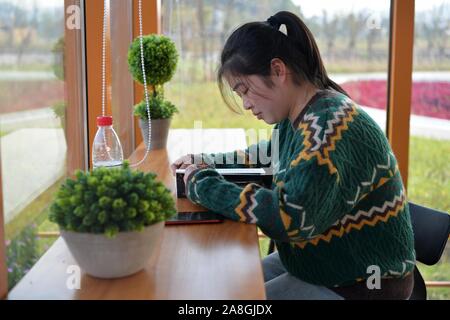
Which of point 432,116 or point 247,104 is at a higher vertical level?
point 247,104

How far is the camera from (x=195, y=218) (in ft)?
4.54

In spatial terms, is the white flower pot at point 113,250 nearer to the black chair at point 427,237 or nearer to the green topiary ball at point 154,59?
the black chair at point 427,237

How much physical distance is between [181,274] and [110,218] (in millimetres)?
185

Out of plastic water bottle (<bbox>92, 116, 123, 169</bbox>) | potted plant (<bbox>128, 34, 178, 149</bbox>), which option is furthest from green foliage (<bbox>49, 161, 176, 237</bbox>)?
potted plant (<bbox>128, 34, 178, 149</bbox>)

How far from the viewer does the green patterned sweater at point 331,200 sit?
1197mm

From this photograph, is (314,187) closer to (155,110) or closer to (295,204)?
(295,204)

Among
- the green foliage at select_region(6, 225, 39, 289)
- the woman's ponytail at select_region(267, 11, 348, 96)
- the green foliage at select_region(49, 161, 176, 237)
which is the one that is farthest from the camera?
the woman's ponytail at select_region(267, 11, 348, 96)

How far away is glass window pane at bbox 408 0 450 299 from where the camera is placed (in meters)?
2.82

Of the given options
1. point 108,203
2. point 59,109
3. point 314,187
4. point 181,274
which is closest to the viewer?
point 108,203

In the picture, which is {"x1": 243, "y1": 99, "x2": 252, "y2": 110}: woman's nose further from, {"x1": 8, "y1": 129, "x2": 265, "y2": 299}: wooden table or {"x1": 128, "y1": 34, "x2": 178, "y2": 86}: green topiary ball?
{"x1": 128, "y1": 34, "x2": 178, "y2": 86}: green topiary ball

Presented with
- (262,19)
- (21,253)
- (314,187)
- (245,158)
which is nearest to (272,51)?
(314,187)

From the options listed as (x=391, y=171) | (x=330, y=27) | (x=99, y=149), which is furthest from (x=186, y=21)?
(x=391, y=171)

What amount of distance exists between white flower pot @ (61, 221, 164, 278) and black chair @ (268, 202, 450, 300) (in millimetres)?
990
